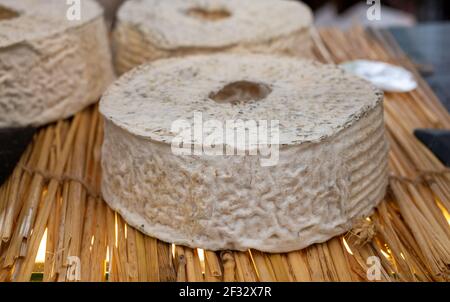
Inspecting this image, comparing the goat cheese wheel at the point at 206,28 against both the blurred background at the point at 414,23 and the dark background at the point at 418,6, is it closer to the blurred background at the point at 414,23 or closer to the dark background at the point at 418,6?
the blurred background at the point at 414,23

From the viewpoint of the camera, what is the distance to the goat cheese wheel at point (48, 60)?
2129mm

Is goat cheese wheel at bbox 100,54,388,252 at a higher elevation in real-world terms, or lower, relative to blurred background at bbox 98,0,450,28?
higher

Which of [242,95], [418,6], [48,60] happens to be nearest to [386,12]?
[418,6]

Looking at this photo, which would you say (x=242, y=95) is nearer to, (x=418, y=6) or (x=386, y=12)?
(x=386, y=12)

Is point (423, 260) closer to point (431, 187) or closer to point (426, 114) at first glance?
point (431, 187)

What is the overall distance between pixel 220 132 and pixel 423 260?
57 centimetres

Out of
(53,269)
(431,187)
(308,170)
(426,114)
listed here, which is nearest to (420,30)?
(426,114)

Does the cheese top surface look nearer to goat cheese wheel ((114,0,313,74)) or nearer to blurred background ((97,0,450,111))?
goat cheese wheel ((114,0,313,74))

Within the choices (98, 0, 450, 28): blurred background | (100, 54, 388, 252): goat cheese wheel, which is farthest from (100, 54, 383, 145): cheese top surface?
(98, 0, 450, 28): blurred background

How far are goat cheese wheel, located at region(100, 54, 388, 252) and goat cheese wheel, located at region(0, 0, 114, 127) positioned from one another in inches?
15.4

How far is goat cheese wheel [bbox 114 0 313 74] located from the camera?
242 centimetres

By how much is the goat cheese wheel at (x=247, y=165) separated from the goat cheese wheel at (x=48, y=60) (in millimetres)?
392

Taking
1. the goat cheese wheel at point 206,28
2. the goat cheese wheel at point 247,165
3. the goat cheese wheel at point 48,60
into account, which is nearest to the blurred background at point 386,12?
the goat cheese wheel at point 206,28

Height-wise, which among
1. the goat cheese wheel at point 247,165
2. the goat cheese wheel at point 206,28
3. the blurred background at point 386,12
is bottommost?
the blurred background at point 386,12
